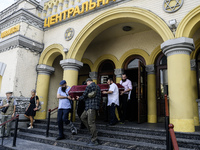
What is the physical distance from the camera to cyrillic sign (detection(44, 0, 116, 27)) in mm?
7604

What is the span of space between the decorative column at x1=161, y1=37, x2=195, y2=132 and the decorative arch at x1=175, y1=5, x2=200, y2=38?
24cm

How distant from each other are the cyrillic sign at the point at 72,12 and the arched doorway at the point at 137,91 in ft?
→ 10.1

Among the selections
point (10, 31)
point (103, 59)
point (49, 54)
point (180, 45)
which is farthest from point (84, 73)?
point (180, 45)

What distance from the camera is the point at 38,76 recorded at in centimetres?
909

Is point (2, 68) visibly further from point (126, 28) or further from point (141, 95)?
point (141, 95)

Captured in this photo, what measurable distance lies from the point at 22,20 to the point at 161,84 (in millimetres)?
7500

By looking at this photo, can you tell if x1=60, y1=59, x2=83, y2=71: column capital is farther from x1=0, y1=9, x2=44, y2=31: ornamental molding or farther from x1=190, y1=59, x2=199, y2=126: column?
x1=190, y1=59, x2=199, y2=126: column

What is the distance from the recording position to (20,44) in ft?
27.3

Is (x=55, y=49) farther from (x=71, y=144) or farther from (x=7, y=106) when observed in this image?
(x=71, y=144)

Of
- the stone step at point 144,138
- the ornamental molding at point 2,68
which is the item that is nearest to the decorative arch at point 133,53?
the stone step at point 144,138

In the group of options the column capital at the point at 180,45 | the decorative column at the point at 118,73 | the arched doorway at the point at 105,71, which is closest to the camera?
the column capital at the point at 180,45

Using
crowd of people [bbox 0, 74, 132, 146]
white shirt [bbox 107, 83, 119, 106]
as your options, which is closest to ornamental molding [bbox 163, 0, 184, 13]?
crowd of people [bbox 0, 74, 132, 146]

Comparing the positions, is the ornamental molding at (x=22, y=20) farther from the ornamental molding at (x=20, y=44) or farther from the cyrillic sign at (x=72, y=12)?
the ornamental molding at (x=20, y=44)

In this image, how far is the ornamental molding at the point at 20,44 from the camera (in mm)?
8328
